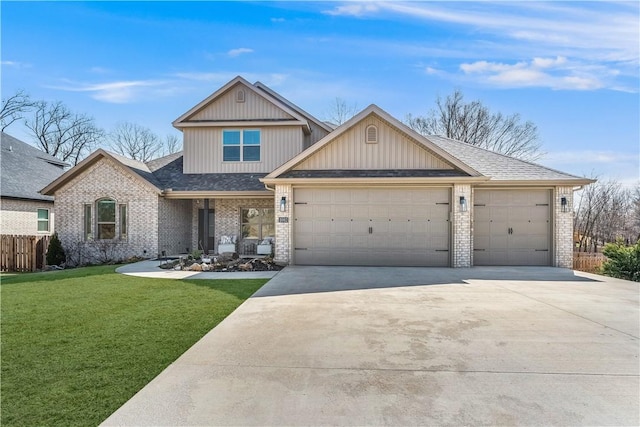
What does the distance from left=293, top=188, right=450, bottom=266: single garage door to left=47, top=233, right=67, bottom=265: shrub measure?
9.59 metres

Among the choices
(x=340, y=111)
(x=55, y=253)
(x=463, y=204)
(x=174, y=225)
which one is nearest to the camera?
(x=463, y=204)

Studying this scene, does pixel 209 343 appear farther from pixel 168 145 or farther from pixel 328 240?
pixel 168 145

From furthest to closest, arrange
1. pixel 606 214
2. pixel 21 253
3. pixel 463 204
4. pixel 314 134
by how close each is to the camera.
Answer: pixel 606 214, pixel 314 134, pixel 21 253, pixel 463 204

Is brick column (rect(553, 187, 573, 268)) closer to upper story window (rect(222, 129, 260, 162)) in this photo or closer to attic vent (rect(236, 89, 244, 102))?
upper story window (rect(222, 129, 260, 162))

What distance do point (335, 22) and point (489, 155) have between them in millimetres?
8096

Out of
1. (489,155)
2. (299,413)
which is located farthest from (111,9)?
(489,155)

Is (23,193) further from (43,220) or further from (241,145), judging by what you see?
(241,145)

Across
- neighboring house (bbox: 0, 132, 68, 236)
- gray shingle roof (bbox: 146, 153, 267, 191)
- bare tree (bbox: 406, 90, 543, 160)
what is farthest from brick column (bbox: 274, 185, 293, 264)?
bare tree (bbox: 406, 90, 543, 160)

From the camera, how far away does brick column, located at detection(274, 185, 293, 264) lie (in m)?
11.9

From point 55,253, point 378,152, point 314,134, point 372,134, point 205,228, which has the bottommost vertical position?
point 55,253

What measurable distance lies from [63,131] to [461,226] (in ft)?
136

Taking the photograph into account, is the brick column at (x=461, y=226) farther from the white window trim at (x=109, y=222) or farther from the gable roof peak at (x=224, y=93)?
the white window trim at (x=109, y=222)

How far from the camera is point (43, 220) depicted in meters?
17.7

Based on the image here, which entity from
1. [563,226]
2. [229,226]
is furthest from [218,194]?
[563,226]
